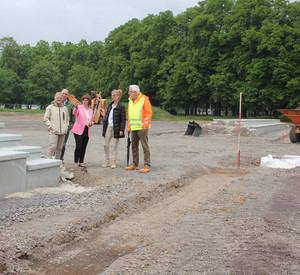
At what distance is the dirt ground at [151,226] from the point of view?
3.54m

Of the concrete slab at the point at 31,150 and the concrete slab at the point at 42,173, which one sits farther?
the concrete slab at the point at 31,150

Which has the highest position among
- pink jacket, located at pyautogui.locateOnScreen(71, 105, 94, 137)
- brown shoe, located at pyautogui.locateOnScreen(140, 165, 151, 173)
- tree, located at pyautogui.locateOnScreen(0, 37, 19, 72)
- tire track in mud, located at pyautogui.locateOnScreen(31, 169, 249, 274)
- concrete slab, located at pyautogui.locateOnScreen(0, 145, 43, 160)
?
tree, located at pyautogui.locateOnScreen(0, 37, 19, 72)

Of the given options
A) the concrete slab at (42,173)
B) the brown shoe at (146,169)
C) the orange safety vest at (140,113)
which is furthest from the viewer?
the brown shoe at (146,169)

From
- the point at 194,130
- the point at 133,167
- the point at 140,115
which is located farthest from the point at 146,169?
the point at 194,130

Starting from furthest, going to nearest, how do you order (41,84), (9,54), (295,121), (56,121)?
(9,54)
(41,84)
(295,121)
(56,121)

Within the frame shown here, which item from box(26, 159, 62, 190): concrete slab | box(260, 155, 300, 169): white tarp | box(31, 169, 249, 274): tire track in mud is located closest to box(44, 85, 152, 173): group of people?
box(26, 159, 62, 190): concrete slab

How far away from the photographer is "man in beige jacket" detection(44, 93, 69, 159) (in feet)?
25.9

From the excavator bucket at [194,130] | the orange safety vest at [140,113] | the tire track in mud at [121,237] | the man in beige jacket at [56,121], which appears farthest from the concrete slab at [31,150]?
the excavator bucket at [194,130]

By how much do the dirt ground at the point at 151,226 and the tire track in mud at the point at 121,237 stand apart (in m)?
0.01

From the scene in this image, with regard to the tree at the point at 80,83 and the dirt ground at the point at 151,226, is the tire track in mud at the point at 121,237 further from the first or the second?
the tree at the point at 80,83

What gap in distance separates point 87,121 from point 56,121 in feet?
3.06

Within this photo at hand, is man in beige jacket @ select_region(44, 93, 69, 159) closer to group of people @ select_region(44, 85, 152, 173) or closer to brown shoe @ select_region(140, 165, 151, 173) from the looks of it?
group of people @ select_region(44, 85, 152, 173)

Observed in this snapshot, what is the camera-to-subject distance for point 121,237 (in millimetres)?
4434

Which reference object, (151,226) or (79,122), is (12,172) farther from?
(79,122)
